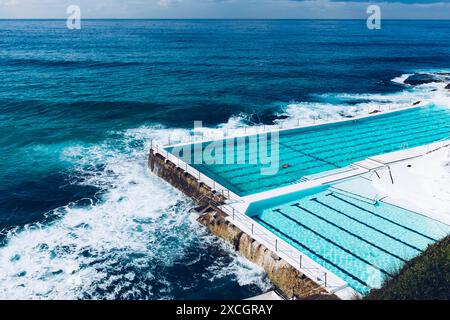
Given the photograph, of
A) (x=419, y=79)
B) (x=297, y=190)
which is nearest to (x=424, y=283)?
(x=297, y=190)

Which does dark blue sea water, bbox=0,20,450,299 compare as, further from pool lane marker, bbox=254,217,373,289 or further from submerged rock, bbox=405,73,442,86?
submerged rock, bbox=405,73,442,86

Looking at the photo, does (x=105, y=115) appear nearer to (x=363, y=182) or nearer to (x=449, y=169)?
(x=363, y=182)

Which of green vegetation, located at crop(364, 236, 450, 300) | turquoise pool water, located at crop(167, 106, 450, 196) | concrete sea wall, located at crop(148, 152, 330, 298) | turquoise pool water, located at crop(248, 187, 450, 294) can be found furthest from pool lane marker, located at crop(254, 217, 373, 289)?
turquoise pool water, located at crop(167, 106, 450, 196)

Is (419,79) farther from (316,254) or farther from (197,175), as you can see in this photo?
(316,254)

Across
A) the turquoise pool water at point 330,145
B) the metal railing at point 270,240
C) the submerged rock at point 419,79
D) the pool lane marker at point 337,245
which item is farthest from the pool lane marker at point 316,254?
the submerged rock at point 419,79

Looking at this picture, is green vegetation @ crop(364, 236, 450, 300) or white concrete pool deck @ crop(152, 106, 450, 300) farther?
white concrete pool deck @ crop(152, 106, 450, 300)

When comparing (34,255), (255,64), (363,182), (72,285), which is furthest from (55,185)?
(255,64)
